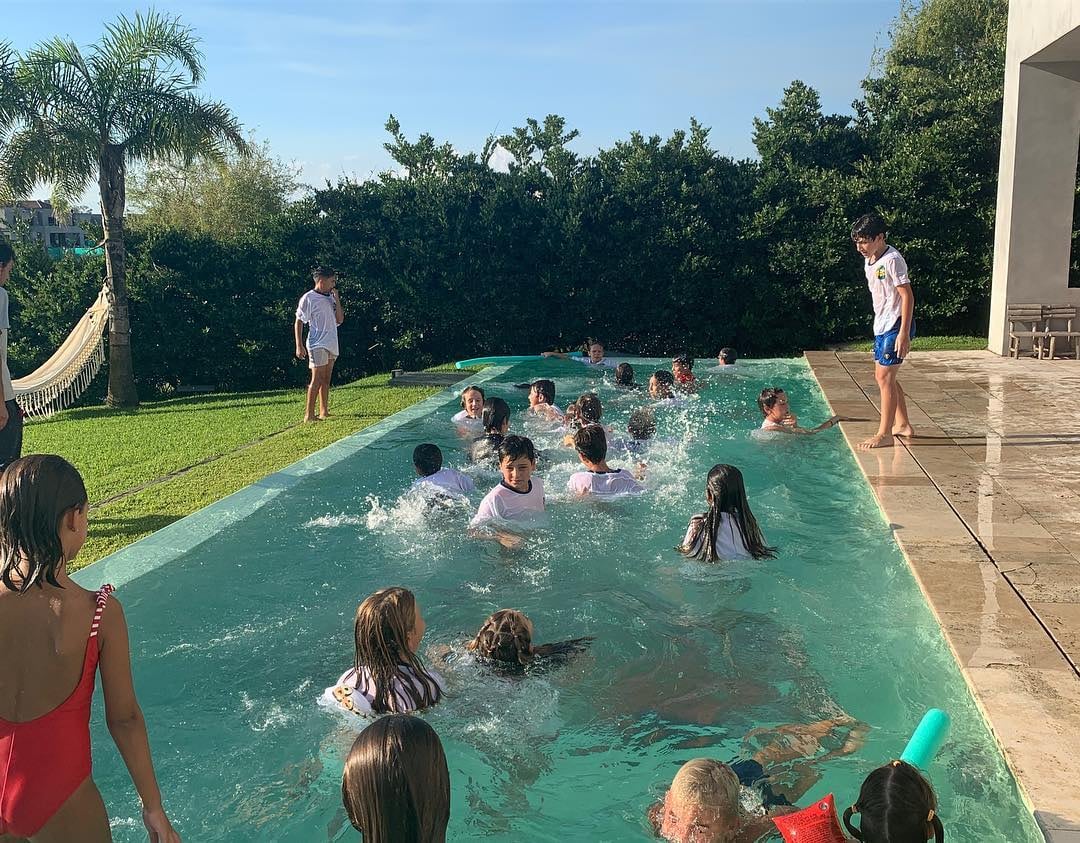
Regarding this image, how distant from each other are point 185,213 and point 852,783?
3657 centimetres

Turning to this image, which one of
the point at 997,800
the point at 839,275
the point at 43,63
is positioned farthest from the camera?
the point at 839,275

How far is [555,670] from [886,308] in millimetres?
5828

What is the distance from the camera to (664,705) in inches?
191

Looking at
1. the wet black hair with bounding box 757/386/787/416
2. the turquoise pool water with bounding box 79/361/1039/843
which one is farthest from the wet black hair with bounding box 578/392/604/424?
the wet black hair with bounding box 757/386/787/416

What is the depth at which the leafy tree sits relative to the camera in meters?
35.9

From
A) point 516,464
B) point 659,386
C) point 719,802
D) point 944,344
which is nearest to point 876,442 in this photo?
point 659,386

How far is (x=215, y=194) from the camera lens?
119ft

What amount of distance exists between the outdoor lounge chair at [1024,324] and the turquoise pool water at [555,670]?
336 inches

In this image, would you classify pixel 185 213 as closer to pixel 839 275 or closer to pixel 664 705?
pixel 839 275

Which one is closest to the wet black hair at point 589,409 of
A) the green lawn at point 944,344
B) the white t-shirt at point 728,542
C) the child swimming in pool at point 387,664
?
the white t-shirt at point 728,542

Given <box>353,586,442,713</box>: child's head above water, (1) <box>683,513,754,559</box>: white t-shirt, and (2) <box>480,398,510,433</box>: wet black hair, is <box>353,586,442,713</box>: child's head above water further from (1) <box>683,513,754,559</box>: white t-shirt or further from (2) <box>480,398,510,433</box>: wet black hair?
(2) <box>480,398,510,433</box>: wet black hair

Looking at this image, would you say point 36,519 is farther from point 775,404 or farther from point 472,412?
point 775,404

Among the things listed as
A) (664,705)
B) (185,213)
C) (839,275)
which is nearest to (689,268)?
(839,275)

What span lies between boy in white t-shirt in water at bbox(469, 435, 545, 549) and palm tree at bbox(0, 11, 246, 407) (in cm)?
1247
